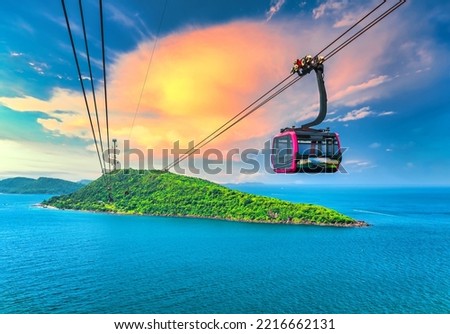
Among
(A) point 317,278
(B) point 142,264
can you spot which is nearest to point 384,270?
(A) point 317,278

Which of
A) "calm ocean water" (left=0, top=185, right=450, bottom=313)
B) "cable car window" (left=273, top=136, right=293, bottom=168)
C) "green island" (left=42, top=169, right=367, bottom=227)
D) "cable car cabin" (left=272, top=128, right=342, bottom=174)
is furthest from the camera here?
"green island" (left=42, top=169, right=367, bottom=227)

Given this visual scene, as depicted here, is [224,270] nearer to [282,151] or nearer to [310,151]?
[282,151]

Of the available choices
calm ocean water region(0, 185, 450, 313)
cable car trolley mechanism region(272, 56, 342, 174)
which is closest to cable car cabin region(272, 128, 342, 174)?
cable car trolley mechanism region(272, 56, 342, 174)

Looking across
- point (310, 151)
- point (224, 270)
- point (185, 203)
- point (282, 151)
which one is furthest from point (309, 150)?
point (185, 203)

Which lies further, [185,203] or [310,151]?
[185,203]

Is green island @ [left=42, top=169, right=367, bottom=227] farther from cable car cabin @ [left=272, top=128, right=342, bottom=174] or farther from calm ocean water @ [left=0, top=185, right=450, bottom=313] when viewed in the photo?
cable car cabin @ [left=272, top=128, right=342, bottom=174]

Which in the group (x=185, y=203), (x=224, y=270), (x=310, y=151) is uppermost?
(x=310, y=151)

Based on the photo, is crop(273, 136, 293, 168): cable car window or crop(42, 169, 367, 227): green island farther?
crop(42, 169, 367, 227): green island

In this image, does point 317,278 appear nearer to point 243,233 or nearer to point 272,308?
point 272,308
